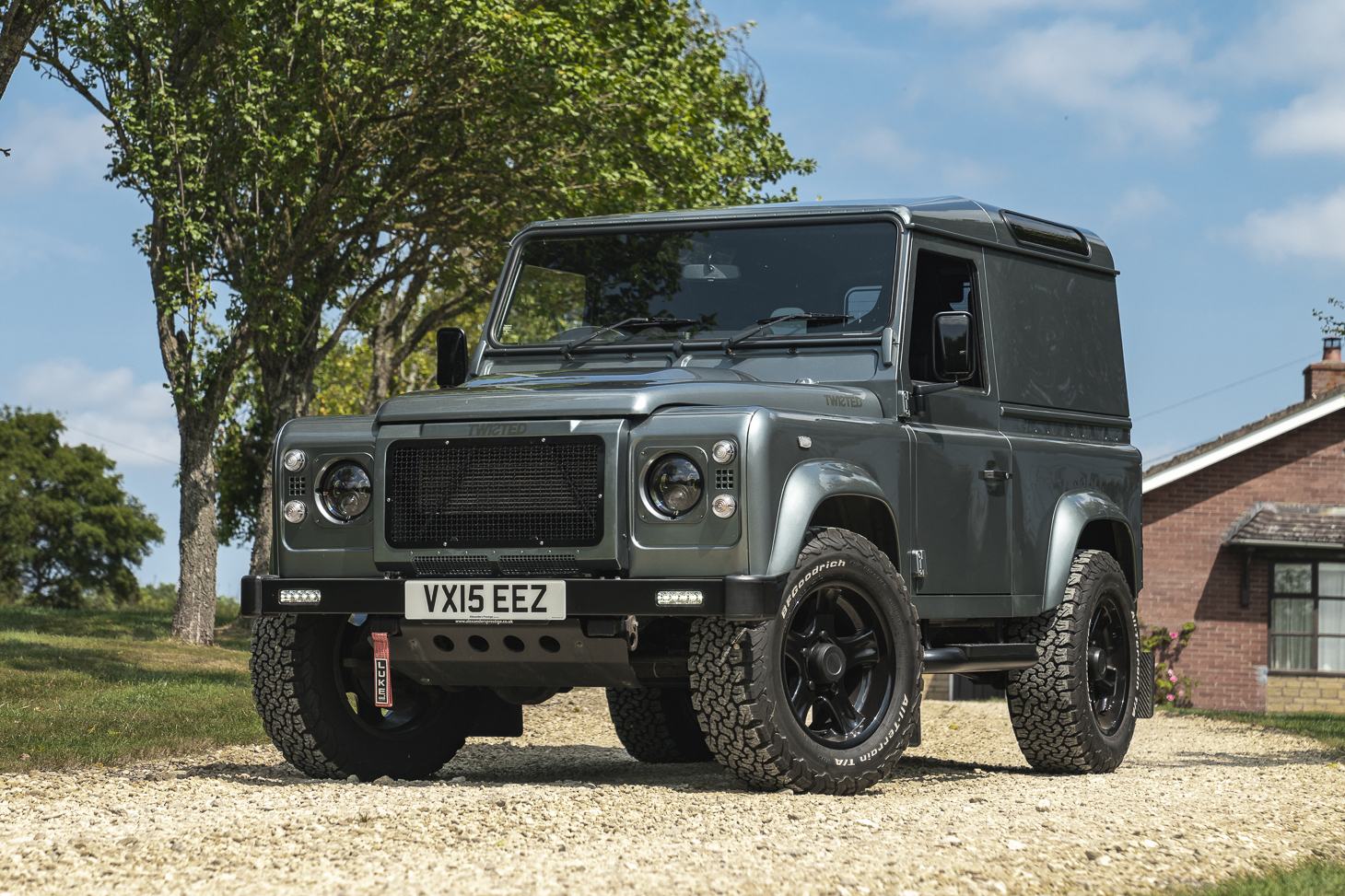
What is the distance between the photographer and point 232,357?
21094 millimetres

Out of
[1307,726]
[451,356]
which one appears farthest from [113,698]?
[1307,726]

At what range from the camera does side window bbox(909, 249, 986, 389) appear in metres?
7.60

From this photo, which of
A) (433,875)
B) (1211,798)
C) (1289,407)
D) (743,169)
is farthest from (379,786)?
(1289,407)

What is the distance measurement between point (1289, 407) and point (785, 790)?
75.2ft

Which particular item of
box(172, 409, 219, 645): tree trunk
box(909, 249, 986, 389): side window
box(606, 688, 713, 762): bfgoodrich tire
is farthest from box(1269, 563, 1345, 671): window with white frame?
box(909, 249, 986, 389): side window

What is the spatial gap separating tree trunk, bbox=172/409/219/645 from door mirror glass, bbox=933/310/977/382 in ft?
55.2

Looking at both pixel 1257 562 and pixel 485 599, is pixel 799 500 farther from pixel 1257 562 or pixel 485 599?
pixel 1257 562

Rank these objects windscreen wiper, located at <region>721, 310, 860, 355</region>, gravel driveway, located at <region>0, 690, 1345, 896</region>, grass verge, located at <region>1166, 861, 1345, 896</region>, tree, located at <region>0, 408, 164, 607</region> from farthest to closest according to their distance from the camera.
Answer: tree, located at <region>0, 408, 164, 607</region>
windscreen wiper, located at <region>721, 310, 860, 355</region>
grass verge, located at <region>1166, 861, 1345, 896</region>
gravel driveway, located at <region>0, 690, 1345, 896</region>

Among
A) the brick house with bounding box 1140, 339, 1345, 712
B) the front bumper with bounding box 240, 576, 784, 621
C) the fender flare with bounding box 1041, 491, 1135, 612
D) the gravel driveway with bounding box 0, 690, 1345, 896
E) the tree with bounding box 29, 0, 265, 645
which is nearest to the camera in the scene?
the gravel driveway with bounding box 0, 690, 1345, 896

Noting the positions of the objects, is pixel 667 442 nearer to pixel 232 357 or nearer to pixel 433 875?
pixel 433 875

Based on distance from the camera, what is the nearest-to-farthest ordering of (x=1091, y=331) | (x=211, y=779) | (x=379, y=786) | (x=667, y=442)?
(x=667, y=442), (x=379, y=786), (x=211, y=779), (x=1091, y=331)

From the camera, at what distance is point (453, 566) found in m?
6.55

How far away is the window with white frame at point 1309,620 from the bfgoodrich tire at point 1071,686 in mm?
19151

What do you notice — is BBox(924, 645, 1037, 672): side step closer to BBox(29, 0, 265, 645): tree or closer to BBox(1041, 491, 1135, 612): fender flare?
BBox(1041, 491, 1135, 612): fender flare
